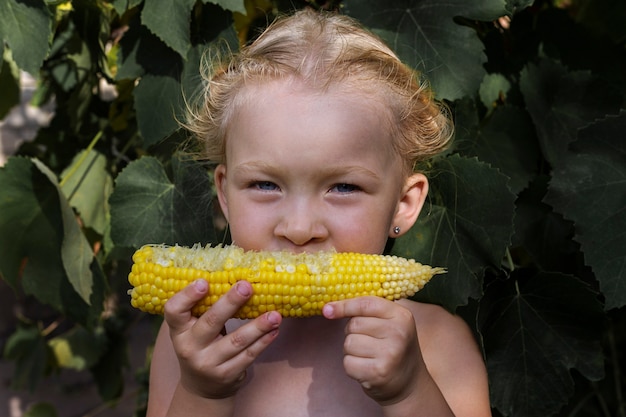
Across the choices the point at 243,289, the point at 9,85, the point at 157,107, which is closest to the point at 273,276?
the point at 243,289

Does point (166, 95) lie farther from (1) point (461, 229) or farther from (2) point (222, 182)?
(1) point (461, 229)

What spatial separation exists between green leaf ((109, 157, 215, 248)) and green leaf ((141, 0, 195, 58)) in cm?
27

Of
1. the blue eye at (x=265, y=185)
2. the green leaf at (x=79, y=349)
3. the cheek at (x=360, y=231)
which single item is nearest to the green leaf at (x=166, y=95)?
the blue eye at (x=265, y=185)

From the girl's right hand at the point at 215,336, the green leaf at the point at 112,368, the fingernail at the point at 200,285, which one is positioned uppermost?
the fingernail at the point at 200,285

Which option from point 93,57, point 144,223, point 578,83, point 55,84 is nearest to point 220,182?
point 144,223

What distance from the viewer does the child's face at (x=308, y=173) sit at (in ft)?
4.62

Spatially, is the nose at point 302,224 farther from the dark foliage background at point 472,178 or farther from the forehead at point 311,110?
the dark foliage background at point 472,178

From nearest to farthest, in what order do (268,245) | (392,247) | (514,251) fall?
(268,245) < (392,247) < (514,251)

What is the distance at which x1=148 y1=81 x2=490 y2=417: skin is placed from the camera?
1.31 metres

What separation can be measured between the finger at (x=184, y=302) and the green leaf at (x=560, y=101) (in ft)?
2.93

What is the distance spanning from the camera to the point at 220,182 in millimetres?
1660

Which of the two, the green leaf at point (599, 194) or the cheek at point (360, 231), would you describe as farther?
the green leaf at point (599, 194)

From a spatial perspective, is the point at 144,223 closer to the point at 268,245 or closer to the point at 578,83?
the point at 268,245

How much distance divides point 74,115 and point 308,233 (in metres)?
1.17
